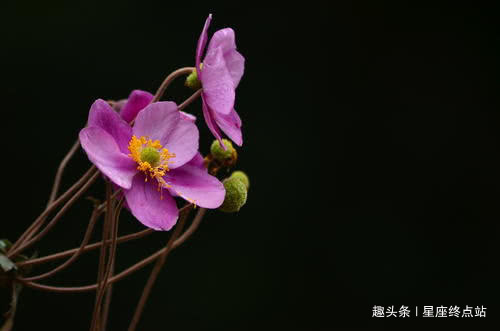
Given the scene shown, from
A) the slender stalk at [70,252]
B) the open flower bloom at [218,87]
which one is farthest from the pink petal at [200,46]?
the slender stalk at [70,252]

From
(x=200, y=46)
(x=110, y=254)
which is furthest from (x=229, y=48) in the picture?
(x=110, y=254)

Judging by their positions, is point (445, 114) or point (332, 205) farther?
point (445, 114)

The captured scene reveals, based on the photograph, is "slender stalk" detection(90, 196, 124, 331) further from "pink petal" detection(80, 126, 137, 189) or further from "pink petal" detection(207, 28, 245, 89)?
"pink petal" detection(207, 28, 245, 89)

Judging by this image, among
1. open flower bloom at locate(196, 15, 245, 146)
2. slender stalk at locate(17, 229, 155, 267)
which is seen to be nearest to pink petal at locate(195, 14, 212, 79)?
open flower bloom at locate(196, 15, 245, 146)

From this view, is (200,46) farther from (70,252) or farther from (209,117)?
(70,252)

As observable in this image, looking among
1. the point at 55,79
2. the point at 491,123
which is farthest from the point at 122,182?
the point at 491,123

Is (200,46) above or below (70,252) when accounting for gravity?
above

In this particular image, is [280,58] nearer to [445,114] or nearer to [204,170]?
[445,114]
